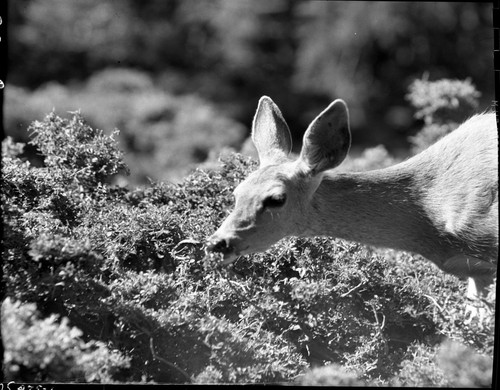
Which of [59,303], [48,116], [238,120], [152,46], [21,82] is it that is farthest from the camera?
[152,46]

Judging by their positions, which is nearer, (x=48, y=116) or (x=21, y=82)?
(x=48, y=116)

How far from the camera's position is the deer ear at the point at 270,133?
11.3 feet

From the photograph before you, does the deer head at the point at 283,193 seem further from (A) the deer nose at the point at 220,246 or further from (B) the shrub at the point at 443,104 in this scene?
(B) the shrub at the point at 443,104

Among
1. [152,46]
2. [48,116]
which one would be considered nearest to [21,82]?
[152,46]

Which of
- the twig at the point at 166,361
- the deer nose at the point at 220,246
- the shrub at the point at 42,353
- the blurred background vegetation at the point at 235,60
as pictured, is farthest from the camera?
the blurred background vegetation at the point at 235,60

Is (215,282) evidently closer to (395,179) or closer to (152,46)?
(395,179)

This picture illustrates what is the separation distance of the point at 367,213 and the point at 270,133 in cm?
63

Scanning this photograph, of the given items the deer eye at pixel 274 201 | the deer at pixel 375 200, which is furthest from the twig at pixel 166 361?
the deer eye at pixel 274 201

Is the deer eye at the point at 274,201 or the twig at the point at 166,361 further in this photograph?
the deer eye at the point at 274,201

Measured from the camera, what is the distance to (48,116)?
372 centimetres

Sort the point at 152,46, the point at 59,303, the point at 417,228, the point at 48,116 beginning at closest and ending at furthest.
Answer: the point at 59,303 → the point at 417,228 → the point at 48,116 → the point at 152,46

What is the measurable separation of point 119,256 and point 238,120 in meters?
6.09

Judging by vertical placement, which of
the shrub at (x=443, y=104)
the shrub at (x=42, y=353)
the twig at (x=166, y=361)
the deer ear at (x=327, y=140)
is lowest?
the twig at (x=166, y=361)

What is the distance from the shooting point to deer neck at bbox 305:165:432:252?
10.7ft
